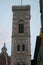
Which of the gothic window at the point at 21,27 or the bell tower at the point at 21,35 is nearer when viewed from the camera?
the bell tower at the point at 21,35

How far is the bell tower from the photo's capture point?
52.7 m

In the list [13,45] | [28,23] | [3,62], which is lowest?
[3,62]

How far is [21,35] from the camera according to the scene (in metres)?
54.0

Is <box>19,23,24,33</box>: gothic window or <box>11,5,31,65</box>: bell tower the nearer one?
<box>11,5,31,65</box>: bell tower

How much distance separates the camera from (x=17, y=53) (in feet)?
174

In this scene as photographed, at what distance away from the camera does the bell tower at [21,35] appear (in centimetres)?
5265

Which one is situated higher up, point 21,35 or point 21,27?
point 21,27

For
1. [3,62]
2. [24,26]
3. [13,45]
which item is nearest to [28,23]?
[24,26]

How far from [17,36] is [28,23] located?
2.80 m

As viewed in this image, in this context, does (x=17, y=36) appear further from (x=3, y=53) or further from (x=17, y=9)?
(x=3, y=53)

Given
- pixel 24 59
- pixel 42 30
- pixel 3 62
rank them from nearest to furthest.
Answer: pixel 42 30, pixel 24 59, pixel 3 62

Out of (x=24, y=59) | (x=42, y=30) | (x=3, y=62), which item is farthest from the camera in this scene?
(x=3, y=62)

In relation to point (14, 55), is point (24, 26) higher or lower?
higher

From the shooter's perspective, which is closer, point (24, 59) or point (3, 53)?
point (24, 59)
